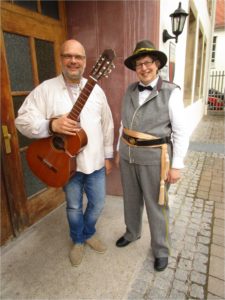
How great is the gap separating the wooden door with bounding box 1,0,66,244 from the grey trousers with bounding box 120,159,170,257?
1061 mm

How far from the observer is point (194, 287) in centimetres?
188

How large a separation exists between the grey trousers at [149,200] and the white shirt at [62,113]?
27 centimetres

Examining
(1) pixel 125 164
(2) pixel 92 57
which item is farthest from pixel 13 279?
(2) pixel 92 57

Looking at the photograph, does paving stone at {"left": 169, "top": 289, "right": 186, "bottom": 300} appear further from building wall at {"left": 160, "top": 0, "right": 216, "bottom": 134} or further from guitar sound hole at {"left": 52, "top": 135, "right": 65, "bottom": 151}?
building wall at {"left": 160, "top": 0, "right": 216, "bottom": 134}

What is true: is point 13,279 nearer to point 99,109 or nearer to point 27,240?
point 27,240

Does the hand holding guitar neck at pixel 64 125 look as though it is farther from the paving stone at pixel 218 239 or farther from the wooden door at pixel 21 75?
the paving stone at pixel 218 239

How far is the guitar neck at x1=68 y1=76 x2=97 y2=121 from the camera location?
5.42 ft

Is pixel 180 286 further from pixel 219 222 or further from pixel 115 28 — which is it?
pixel 115 28

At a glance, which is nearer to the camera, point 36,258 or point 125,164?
point 125,164

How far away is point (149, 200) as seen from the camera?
195 cm

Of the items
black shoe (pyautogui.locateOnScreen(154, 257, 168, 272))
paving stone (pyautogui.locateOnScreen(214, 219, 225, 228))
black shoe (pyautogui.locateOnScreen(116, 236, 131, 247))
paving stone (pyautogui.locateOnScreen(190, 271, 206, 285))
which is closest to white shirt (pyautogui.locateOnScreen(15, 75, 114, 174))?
black shoe (pyautogui.locateOnScreen(116, 236, 131, 247))

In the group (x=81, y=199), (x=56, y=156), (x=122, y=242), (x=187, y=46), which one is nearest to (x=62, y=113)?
(x=56, y=156)

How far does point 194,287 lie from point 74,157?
138 cm

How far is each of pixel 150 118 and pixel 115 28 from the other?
1.49 meters
